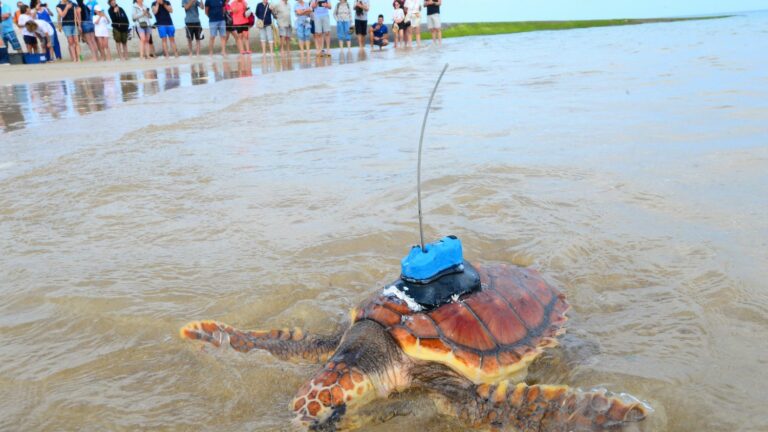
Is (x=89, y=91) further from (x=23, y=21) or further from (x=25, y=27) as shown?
(x=25, y=27)

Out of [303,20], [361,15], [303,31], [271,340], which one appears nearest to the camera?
[271,340]

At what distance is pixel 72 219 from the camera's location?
4.25 meters

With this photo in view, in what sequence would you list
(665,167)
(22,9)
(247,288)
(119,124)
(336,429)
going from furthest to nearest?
(22,9), (119,124), (665,167), (247,288), (336,429)

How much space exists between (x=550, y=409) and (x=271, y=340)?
125 centimetres

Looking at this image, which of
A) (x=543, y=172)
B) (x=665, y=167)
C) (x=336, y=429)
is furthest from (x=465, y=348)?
(x=665, y=167)

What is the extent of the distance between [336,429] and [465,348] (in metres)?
0.63

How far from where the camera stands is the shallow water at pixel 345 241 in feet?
7.69

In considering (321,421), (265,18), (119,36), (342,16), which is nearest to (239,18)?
(265,18)

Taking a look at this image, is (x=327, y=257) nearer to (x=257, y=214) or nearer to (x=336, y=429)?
(x=257, y=214)

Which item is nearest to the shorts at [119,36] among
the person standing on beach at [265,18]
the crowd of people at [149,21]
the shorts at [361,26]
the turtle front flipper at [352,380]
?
the crowd of people at [149,21]

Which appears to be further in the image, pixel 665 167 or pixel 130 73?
pixel 130 73

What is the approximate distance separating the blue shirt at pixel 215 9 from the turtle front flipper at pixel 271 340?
18906 millimetres

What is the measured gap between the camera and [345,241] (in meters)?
3.84

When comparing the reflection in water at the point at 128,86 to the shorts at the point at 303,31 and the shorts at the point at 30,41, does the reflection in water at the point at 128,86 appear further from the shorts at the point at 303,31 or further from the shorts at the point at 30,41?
the shorts at the point at 303,31
